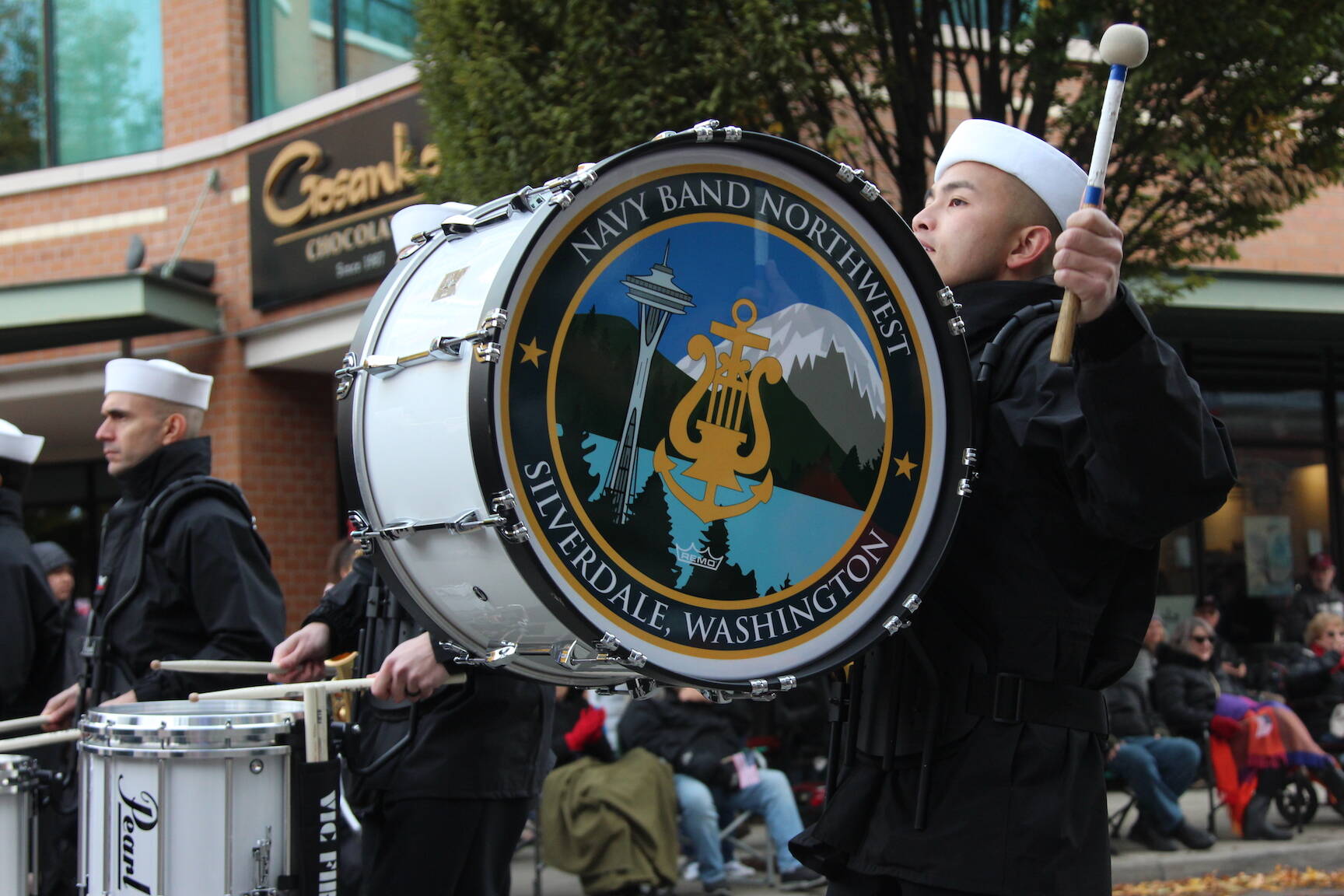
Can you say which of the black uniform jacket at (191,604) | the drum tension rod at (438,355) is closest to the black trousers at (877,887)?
the drum tension rod at (438,355)

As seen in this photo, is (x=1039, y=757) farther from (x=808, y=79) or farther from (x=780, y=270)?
(x=808, y=79)

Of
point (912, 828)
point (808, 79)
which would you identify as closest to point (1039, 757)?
point (912, 828)

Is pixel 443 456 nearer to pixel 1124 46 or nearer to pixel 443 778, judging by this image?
pixel 1124 46

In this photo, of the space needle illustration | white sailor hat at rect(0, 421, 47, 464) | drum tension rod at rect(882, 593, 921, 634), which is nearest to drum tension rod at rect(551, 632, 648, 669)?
the space needle illustration

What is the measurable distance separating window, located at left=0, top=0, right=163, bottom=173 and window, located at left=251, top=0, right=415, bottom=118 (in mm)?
1174

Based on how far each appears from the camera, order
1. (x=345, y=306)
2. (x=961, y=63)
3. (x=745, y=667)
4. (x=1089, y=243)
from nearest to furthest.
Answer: (x=1089, y=243) < (x=745, y=667) < (x=961, y=63) < (x=345, y=306)

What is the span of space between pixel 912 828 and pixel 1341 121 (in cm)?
→ 533

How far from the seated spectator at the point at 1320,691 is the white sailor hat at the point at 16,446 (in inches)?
319

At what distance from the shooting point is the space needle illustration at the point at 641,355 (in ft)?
7.08

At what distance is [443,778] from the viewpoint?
390 centimetres

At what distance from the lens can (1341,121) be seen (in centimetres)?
650

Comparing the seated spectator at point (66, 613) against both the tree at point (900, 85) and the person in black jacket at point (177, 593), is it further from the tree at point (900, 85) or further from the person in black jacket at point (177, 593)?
the tree at point (900, 85)

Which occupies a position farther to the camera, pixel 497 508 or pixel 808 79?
pixel 808 79

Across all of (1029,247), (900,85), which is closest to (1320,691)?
(900,85)
